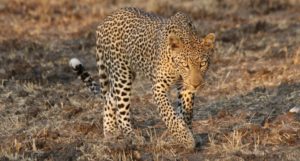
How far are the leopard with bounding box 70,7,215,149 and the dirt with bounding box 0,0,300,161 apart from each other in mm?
251

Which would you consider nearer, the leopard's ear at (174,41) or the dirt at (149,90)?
the leopard's ear at (174,41)

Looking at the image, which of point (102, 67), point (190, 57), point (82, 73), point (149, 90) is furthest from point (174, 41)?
point (149, 90)

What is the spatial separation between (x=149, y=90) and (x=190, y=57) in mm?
3814

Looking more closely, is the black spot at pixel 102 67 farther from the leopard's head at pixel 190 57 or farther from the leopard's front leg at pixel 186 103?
the leopard's head at pixel 190 57

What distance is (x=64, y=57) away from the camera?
1417cm

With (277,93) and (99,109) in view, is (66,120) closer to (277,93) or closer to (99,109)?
(99,109)

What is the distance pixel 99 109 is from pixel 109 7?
906 centimetres

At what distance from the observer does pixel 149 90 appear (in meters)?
11.5

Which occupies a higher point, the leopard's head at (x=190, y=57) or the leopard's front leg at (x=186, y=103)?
the leopard's head at (x=190, y=57)

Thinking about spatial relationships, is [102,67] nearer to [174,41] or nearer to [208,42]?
[174,41]

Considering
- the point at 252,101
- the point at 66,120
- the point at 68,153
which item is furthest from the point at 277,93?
the point at 68,153

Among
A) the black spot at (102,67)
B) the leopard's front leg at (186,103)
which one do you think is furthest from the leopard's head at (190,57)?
the black spot at (102,67)

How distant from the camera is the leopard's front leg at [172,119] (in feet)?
26.3

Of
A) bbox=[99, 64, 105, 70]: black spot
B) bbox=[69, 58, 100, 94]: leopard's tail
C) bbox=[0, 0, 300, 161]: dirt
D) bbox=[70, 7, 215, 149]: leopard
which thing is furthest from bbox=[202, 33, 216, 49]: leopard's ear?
bbox=[69, 58, 100, 94]: leopard's tail
